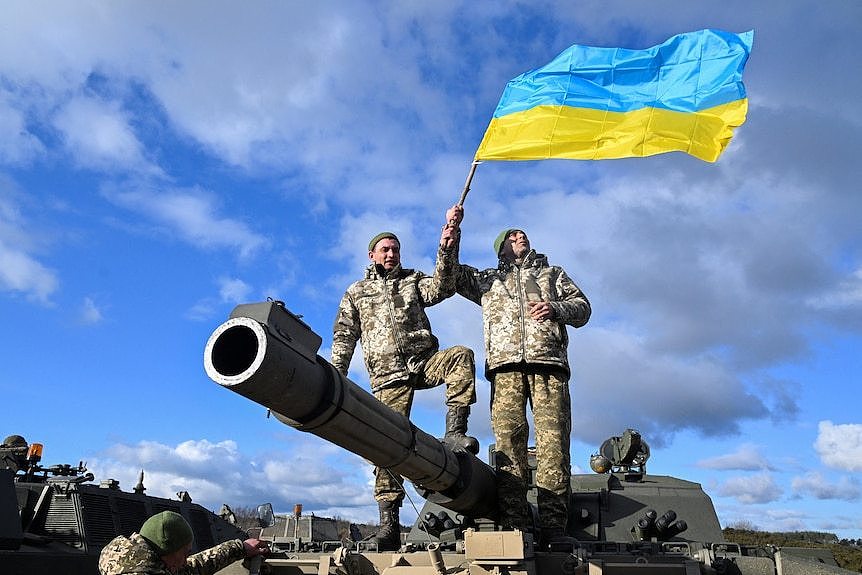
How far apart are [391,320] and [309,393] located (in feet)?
10.9

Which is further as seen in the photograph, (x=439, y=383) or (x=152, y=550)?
(x=439, y=383)

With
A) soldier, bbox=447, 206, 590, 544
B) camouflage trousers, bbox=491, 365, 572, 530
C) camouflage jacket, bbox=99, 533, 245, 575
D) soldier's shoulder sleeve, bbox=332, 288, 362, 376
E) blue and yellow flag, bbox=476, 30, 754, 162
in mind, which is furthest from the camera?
blue and yellow flag, bbox=476, 30, 754, 162

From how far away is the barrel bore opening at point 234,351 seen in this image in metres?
4.34

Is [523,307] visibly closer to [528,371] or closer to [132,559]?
[528,371]

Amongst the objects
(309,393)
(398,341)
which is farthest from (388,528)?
(309,393)

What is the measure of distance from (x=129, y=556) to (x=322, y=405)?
1519mm

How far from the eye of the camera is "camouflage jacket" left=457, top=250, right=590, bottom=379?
7.75 m

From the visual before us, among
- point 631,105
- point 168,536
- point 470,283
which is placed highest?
point 631,105

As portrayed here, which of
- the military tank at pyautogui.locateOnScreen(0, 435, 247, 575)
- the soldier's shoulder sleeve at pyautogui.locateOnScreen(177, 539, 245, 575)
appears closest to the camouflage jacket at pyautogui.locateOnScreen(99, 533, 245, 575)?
the soldier's shoulder sleeve at pyautogui.locateOnScreen(177, 539, 245, 575)

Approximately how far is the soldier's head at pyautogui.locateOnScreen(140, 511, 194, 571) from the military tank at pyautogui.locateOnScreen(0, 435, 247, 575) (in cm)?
590

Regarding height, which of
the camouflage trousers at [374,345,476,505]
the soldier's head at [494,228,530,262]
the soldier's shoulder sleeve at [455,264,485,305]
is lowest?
the camouflage trousers at [374,345,476,505]

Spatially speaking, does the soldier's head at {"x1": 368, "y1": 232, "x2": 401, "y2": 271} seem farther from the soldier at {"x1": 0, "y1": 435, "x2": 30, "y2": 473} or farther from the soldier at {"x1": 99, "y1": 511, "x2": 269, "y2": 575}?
the soldier at {"x1": 0, "y1": 435, "x2": 30, "y2": 473}

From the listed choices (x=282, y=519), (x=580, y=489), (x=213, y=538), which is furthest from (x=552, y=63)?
(x=282, y=519)

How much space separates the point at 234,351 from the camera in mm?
4414
